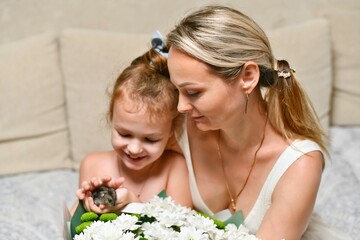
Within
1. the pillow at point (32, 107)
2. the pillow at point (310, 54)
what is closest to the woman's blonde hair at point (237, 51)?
the pillow at point (310, 54)

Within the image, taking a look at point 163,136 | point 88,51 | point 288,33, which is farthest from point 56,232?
point 288,33

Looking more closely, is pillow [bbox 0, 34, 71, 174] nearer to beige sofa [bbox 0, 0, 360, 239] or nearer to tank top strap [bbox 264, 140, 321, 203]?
beige sofa [bbox 0, 0, 360, 239]

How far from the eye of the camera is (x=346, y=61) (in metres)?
2.51

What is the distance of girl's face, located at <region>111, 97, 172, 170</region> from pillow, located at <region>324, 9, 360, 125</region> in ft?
3.79

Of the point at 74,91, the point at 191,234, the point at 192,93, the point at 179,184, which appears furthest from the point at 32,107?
the point at 191,234

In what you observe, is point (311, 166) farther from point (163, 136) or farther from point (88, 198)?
point (88, 198)

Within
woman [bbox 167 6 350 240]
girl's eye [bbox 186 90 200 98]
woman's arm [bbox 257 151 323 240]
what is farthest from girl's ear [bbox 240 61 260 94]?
woman's arm [bbox 257 151 323 240]

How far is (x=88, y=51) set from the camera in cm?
228

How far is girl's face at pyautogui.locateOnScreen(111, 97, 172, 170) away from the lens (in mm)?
1566

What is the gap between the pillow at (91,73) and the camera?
7.47 feet

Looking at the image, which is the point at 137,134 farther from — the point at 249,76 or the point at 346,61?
the point at 346,61

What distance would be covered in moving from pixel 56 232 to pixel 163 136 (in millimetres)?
518

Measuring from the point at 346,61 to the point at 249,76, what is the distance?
3.97 feet

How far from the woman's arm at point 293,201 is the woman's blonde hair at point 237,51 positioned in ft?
0.32
